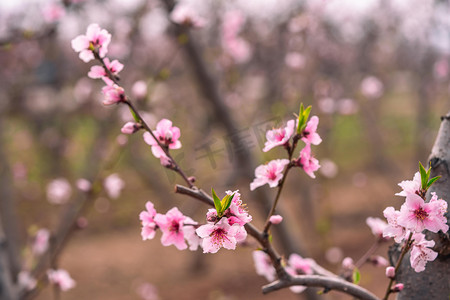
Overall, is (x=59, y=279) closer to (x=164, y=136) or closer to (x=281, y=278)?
(x=164, y=136)

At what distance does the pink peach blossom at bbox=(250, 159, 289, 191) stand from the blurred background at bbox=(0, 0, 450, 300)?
99 cm

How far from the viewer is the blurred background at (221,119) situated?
14.2 feet

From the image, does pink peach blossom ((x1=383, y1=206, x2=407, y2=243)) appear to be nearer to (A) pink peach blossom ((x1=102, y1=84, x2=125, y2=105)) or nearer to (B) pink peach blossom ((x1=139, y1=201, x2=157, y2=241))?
(B) pink peach blossom ((x1=139, y1=201, x2=157, y2=241))

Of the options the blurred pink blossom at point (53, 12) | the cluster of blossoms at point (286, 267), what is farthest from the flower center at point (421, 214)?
the blurred pink blossom at point (53, 12)

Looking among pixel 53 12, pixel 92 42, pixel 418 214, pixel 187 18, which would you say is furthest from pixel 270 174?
pixel 53 12

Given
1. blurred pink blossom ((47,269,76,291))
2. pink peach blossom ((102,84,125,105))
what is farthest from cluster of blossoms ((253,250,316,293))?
blurred pink blossom ((47,269,76,291))

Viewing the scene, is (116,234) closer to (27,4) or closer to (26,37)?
(27,4)

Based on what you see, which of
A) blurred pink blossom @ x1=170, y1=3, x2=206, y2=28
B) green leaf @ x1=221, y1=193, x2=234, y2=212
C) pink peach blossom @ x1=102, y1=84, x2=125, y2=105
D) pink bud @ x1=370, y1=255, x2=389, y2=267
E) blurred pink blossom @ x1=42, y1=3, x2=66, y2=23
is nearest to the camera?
green leaf @ x1=221, y1=193, x2=234, y2=212

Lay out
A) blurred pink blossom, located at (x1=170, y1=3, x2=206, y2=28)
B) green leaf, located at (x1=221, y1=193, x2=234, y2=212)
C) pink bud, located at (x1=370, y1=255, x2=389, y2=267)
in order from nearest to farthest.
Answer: green leaf, located at (x1=221, y1=193, x2=234, y2=212), pink bud, located at (x1=370, y1=255, x2=389, y2=267), blurred pink blossom, located at (x1=170, y1=3, x2=206, y2=28)

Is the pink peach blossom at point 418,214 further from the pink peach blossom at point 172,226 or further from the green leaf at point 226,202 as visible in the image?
the pink peach blossom at point 172,226

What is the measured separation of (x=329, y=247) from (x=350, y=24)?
5.68m

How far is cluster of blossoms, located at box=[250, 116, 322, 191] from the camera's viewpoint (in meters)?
1.08

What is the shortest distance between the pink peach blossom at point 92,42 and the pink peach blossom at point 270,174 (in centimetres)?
53

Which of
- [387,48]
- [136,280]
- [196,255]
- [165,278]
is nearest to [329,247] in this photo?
[196,255]
